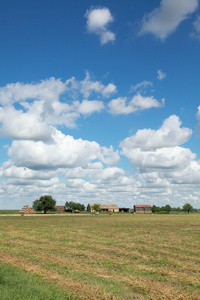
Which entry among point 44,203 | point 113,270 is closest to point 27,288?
point 113,270

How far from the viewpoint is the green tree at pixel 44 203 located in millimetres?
162875

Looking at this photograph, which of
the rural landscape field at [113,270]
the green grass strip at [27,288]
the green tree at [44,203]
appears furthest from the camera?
the green tree at [44,203]

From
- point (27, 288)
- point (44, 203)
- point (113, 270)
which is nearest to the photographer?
point (27, 288)

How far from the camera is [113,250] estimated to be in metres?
21.4

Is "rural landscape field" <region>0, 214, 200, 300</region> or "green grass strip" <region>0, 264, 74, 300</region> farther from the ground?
"green grass strip" <region>0, 264, 74, 300</region>

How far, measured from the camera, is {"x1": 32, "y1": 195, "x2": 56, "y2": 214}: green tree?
6412 inches

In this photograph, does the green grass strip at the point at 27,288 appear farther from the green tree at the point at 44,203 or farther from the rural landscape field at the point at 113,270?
the green tree at the point at 44,203

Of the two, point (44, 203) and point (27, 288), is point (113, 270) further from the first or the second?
point (44, 203)

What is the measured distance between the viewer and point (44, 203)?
6447 inches

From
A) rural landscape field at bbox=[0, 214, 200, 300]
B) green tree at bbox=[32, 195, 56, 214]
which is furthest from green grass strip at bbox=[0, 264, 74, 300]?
green tree at bbox=[32, 195, 56, 214]

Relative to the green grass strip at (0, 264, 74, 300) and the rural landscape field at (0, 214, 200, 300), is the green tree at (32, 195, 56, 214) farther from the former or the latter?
the green grass strip at (0, 264, 74, 300)

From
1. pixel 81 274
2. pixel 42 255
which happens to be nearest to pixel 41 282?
pixel 81 274

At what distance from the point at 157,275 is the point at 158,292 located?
288cm

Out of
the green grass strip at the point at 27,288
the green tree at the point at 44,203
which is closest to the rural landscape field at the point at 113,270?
the green grass strip at the point at 27,288
